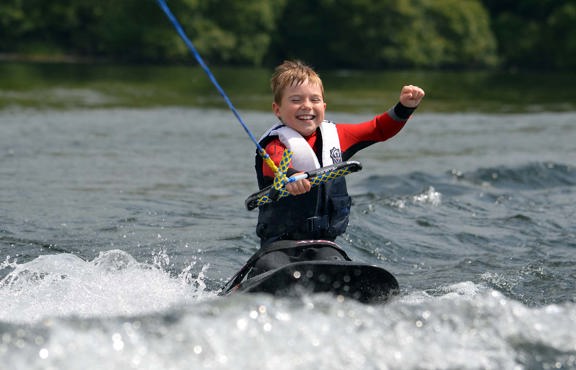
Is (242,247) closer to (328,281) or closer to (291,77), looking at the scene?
(291,77)

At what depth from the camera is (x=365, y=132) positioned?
584 centimetres

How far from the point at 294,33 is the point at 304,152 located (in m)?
56.8

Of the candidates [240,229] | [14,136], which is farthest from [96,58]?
[240,229]

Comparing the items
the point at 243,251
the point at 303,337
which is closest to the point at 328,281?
the point at 303,337

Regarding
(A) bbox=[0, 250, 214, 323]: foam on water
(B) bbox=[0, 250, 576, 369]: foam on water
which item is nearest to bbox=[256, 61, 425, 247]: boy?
(A) bbox=[0, 250, 214, 323]: foam on water

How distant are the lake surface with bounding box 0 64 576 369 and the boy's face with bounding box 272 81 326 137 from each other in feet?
3.72

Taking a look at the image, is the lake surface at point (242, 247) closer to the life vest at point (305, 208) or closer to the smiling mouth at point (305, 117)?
the life vest at point (305, 208)

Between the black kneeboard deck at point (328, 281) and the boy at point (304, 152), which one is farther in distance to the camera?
the boy at point (304, 152)

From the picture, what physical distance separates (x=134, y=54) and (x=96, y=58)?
7.32 ft

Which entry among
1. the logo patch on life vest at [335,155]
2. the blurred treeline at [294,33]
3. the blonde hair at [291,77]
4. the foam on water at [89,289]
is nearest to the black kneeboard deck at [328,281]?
the foam on water at [89,289]

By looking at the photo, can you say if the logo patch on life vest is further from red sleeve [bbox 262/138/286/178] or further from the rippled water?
the rippled water

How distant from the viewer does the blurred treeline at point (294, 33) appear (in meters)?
55.8

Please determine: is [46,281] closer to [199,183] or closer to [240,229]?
[240,229]

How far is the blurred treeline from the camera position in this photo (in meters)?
55.8
